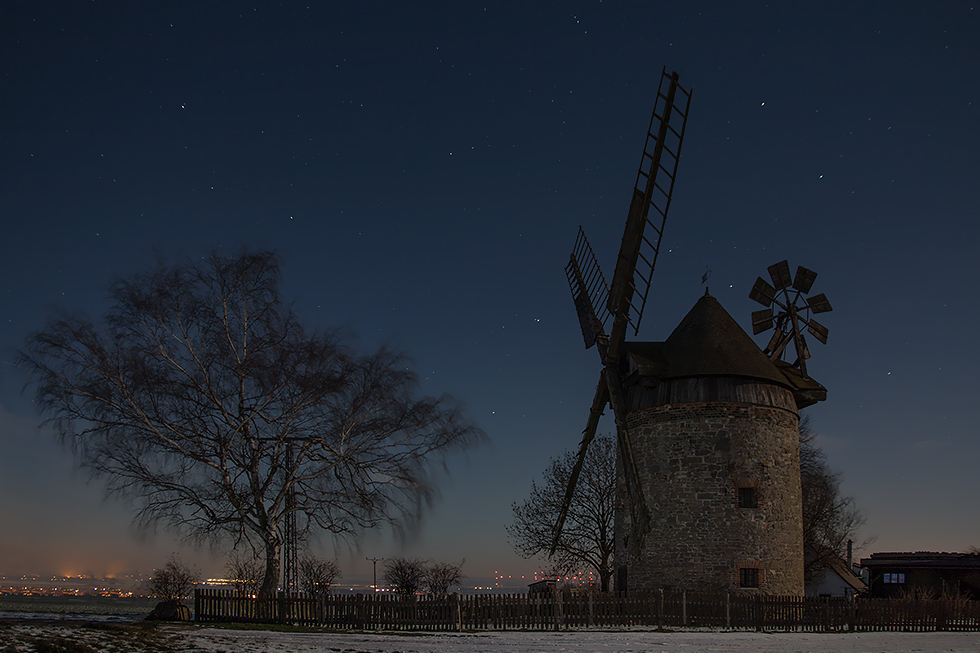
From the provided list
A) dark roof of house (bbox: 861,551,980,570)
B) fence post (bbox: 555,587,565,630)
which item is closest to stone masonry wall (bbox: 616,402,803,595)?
fence post (bbox: 555,587,565,630)

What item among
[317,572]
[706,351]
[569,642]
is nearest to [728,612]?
[569,642]

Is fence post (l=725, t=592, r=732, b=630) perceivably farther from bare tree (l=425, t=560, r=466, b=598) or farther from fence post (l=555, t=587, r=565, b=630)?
bare tree (l=425, t=560, r=466, b=598)

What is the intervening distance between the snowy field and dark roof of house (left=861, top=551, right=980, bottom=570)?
1042 inches

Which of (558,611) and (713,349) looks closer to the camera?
(558,611)

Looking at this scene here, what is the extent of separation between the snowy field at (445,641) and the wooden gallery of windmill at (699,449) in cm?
318

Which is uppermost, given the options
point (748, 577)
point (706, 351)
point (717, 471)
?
point (706, 351)

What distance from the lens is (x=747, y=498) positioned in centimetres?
2359

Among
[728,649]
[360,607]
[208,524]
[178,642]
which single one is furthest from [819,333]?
[178,642]

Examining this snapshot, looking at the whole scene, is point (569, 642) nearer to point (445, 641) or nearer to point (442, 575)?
point (445, 641)

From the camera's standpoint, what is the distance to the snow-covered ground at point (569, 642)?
14594mm

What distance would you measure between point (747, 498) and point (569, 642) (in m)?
9.46

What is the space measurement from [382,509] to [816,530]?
28766 millimetres

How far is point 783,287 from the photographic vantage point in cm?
2978

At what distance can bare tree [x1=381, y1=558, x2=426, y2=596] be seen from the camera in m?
45.5
